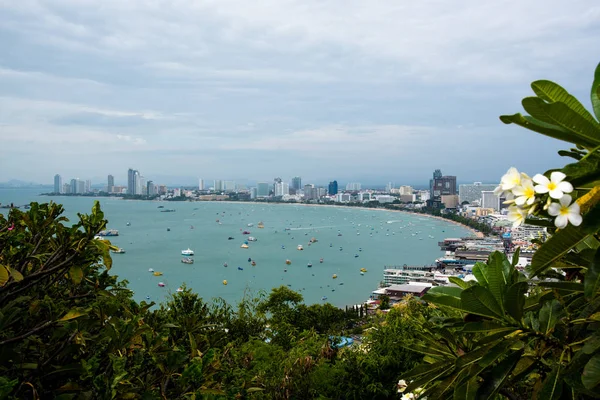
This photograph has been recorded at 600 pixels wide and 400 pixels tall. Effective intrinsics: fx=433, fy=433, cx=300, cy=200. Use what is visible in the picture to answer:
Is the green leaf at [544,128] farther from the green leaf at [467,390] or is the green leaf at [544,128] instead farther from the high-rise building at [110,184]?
the high-rise building at [110,184]

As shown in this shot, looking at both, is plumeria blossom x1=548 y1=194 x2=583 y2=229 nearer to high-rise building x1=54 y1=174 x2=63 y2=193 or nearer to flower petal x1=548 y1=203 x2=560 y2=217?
flower petal x1=548 y1=203 x2=560 y2=217

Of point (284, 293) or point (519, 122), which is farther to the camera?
point (284, 293)

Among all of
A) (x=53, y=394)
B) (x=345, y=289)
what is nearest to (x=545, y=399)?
(x=53, y=394)

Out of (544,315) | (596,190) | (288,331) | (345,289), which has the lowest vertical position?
(345,289)

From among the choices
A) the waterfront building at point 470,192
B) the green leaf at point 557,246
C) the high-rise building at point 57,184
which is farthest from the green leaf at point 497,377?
the high-rise building at point 57,184

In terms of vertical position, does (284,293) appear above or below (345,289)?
above

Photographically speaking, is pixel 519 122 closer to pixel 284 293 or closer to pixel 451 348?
pixel 451 348

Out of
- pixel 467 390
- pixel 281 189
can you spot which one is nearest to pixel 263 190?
pixel 281 189
